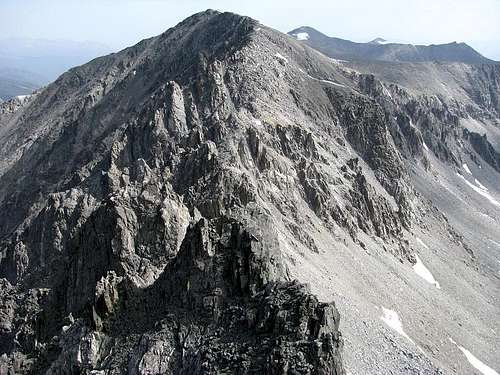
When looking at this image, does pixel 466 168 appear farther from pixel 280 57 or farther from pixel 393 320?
pixel 393 320

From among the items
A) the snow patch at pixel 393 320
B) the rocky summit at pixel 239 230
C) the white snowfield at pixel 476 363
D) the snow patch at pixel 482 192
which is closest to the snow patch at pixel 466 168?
the rocky summit at pixel 239 230

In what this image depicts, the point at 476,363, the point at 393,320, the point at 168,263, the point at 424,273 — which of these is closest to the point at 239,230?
the point at 168,263

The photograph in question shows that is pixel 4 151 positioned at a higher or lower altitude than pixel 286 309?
lower

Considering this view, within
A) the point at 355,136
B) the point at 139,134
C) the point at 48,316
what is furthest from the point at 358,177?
the point at 48,316

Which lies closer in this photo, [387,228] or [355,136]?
[387,228]

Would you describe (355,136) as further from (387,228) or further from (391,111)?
(391,111)

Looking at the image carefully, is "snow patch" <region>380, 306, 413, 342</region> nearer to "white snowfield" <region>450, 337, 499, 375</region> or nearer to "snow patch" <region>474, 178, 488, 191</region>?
"white snowfield" <region>450, 337, 499, 375</region>

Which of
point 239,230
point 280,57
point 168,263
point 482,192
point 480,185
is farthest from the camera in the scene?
point 480,185

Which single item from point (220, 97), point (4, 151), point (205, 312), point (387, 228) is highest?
point (220, 97)

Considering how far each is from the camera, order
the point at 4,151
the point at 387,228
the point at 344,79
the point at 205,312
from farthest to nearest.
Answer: the point at 4,151, the point at 344,79, the point at 387,228, the point at 205,312
